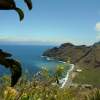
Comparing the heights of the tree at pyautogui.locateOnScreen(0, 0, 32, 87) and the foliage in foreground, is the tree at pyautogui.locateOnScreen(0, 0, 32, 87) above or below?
above

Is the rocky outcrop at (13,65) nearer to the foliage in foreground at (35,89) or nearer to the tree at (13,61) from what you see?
the tree at (13,61)

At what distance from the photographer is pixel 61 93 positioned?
799cm

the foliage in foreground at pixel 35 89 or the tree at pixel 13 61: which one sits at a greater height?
the tree at pixel 13 61

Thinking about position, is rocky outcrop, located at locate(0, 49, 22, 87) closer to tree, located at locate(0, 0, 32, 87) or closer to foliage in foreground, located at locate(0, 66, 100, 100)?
tree, located at locate(0, 0, 32, 87)

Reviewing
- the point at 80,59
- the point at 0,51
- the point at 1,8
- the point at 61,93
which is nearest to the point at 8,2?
the point at 1,8

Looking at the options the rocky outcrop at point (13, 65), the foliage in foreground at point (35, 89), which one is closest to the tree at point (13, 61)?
the rocky outcrop at point (13, 65)

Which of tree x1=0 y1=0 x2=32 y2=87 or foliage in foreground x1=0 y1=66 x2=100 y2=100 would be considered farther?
foliage in foreground x1=0 y1=66 x2=100 y2=100

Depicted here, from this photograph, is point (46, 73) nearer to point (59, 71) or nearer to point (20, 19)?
point (59, 71)

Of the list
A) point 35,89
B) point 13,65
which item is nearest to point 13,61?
point 13,65

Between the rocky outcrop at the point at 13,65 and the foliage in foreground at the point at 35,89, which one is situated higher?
the rocky outcrop at the point at 13,65

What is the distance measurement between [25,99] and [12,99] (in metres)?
0.78

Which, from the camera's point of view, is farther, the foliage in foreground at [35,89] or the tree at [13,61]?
the foliage in foreground at [35,89]

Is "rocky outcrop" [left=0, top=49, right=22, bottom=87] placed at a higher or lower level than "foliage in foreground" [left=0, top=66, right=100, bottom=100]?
higher

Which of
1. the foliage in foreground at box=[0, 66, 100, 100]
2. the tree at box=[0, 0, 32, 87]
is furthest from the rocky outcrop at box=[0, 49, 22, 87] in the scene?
the foliage in foreground at box=[0, 66, 100, 100]
